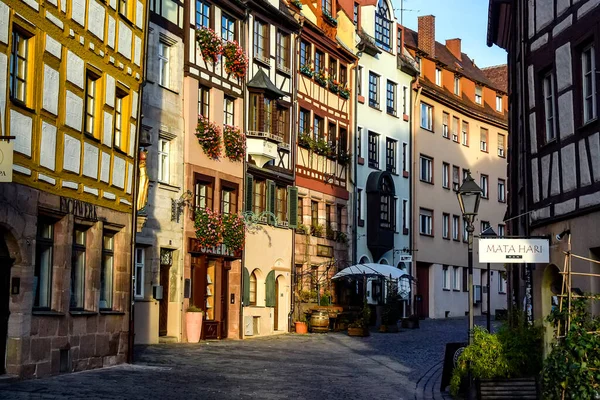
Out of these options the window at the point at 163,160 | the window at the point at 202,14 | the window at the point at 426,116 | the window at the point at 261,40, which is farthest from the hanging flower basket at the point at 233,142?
the window at the point at 426,116

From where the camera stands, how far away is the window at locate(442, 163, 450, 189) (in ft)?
178

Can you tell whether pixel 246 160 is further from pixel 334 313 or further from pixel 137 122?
pixel 137 122

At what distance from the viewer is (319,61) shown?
40.4 m

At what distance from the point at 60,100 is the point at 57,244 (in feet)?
7.87

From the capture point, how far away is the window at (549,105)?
62.8ft

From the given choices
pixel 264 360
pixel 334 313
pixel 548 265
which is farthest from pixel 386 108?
pixel 548 265

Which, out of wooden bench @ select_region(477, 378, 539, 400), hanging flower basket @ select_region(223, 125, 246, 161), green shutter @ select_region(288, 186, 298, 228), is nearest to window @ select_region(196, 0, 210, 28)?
hanging flower basket @ select_region(223, 125, 246, 161)

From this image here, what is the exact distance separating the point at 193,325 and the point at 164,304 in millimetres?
978

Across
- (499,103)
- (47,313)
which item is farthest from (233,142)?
(499,103)

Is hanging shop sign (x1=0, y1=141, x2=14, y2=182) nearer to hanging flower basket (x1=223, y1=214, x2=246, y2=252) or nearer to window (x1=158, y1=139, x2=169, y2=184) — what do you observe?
window (x1=158, y1=139, x2=169, y2=184)

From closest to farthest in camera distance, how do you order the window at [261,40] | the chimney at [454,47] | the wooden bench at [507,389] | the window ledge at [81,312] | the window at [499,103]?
the wooden bench at [507,389], the window ledge at [81,312], the window at [261,40], the chimney at [454,47], the window at [499,103]

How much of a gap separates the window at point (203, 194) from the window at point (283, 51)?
6670 mm

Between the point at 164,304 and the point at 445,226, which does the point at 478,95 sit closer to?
the point at 445,226

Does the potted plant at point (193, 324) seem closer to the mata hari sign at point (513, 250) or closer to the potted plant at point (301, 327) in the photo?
the potted plant at point (301, 327)
